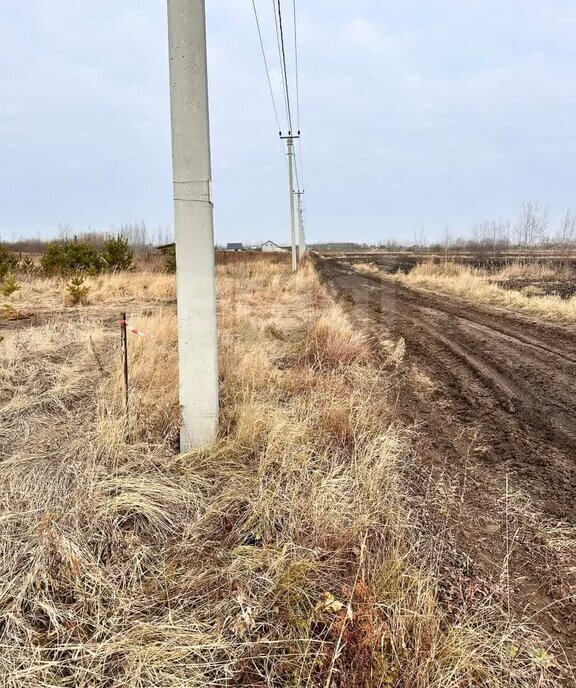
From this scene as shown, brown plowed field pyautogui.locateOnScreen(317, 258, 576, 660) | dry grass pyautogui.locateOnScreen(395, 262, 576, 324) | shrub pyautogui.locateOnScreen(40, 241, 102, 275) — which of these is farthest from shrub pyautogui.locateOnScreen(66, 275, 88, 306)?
dry grass pyautogui.locateOnScreen(395, 262, 576, 324)

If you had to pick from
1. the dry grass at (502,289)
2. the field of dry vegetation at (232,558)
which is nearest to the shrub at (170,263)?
the dry grass at (502,289)

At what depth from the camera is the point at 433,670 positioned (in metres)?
1.51

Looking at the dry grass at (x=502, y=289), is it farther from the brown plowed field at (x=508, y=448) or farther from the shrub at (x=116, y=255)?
the shrub at (x=116, y=255)

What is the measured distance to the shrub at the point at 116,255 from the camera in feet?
67.4

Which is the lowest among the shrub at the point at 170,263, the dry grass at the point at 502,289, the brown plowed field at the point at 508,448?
the brown plowed field at the point at 508,448

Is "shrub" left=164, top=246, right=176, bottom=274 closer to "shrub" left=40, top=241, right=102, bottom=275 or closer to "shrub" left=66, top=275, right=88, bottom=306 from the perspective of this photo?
"shrub" left=40, top=241, right=102, bottom=275

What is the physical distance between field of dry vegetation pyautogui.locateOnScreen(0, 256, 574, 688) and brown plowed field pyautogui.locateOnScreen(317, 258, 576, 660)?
20cm

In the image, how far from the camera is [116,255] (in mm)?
20812

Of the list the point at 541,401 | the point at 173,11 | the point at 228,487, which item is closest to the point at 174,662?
the point at 228,487

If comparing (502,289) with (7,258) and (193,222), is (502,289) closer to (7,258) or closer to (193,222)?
(193,222)

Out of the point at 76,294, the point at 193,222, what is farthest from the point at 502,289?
the point at 193,222

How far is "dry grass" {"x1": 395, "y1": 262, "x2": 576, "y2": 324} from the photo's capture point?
10859 millimetres

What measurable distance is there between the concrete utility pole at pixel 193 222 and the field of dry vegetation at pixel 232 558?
0.35m

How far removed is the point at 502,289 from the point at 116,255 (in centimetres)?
1751
